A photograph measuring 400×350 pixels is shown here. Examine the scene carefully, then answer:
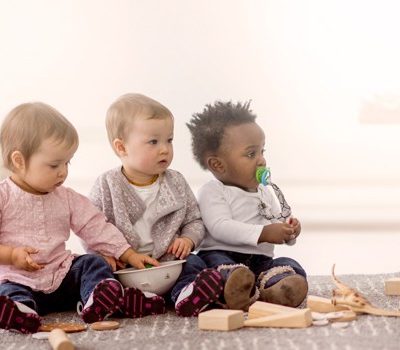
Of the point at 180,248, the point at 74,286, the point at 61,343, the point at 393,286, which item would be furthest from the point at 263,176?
the point at 61,343

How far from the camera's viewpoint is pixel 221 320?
123 cm

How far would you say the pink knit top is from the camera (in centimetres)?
146

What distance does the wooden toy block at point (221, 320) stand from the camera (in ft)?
4.03

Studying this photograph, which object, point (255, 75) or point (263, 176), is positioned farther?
point (255, 75)

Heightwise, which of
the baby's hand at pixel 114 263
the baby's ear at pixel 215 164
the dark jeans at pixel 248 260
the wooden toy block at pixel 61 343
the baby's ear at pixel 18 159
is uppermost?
the baby's ear at pixel 215 164

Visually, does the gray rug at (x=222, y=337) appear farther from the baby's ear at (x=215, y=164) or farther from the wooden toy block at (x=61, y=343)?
the baby's ear at (x=215, y=164)

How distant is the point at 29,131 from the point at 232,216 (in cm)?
46

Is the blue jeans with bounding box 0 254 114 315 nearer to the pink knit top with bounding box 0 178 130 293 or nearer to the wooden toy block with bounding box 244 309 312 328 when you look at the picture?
the pink knit top with bounding box 0 178 130 293

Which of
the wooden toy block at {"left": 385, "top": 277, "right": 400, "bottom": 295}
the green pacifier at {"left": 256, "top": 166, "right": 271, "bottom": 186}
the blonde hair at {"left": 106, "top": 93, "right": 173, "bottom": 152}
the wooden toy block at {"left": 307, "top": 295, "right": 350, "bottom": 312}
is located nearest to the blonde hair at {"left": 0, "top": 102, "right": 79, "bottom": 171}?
the blonde hair at {"left": 106, "top": 93, "right": 173, "bottom": 152}

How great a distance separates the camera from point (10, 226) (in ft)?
4.83

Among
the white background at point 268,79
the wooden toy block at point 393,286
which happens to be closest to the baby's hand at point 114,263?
the wooden toy block at point 393,286

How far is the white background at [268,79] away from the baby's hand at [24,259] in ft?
3.42

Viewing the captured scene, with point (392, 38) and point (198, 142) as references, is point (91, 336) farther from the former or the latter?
point (392, 38)

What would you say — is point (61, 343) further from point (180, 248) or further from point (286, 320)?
point (180, 248)
